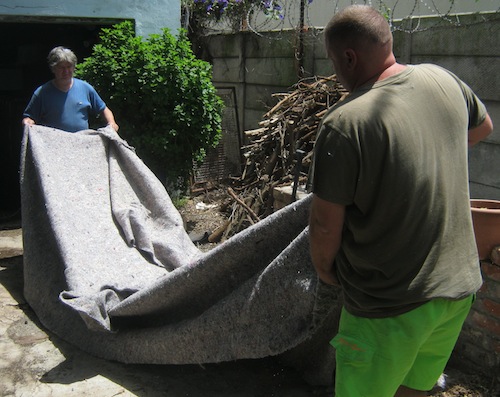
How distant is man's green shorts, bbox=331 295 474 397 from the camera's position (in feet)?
6.40

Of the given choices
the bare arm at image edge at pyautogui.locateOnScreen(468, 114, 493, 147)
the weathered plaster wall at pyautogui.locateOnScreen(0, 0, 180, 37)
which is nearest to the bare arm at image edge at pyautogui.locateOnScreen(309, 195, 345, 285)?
the bare arm at image edge at pyautogui.locateOnScreen(468, 114, 493, 147)

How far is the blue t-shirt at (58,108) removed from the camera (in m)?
5.02

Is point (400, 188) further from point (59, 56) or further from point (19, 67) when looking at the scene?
point (19, 67)

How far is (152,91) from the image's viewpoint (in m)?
6.09

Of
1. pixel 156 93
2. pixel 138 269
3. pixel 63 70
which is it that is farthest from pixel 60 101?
pixel 138 269

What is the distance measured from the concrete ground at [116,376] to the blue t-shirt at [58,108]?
77.2 inches

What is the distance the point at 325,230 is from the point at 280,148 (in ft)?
15.1

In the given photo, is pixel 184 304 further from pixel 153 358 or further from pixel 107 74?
pixel 107 74

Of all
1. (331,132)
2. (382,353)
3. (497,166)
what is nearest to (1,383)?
(382,353)

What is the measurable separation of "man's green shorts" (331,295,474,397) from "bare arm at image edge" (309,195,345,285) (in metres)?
0.23

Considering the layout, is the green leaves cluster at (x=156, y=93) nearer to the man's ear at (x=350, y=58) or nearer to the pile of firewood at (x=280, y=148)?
the pile of firewood at (x=280, y=148)

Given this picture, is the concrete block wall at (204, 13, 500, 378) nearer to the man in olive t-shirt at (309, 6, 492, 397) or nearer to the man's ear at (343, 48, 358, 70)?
the man in olive t-shirt at (309, 6, 492, 397)

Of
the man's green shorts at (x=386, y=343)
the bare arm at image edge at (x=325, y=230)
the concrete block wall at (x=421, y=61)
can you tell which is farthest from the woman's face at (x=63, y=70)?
the man's green shorts at (x=386, y=343)

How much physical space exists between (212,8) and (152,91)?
3.70 meters
